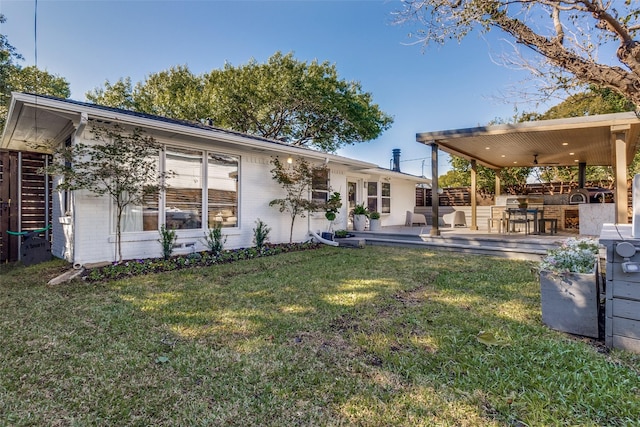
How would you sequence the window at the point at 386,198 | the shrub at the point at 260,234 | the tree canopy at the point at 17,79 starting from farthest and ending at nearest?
the window at the point at 386,198
the tree canopy at the point at 17,79
the shrub at the point at 260,234

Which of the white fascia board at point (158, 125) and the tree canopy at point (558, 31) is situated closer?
the white fascia board at point (158, 125)

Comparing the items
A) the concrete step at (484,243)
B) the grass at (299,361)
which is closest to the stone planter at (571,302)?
the grass at (299,361)

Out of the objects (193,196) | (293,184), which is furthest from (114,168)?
(293,184)

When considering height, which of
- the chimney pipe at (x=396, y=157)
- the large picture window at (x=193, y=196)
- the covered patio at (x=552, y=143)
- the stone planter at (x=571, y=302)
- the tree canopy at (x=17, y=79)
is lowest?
the stone planter at (x=571, y=302)

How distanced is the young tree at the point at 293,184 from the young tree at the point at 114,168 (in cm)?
300

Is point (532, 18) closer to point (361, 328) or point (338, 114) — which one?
point (361, 328)

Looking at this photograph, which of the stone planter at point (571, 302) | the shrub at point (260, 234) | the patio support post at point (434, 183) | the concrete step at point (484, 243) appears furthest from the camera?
the patio support post at point (434, 183)

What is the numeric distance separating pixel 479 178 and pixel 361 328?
600 inches

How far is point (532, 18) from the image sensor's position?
225 inches

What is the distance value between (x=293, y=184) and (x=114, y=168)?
13.6ft

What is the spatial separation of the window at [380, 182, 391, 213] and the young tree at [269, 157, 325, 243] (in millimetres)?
5394

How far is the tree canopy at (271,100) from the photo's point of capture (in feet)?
53.2

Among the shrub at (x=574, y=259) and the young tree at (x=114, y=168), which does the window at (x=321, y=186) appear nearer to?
the young tree at (x=114, y=168)

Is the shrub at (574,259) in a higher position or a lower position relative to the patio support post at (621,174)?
lower
